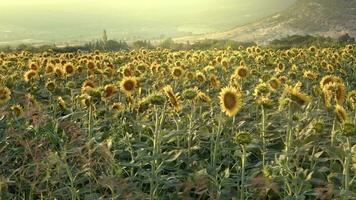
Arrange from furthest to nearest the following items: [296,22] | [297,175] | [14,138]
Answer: [296,22] < [14,138] < [297,175]

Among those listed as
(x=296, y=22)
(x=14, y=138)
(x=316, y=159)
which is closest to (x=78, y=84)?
(x=14, y=138)

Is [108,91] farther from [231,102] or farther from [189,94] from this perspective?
[231,102]

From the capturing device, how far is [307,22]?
118375 mm

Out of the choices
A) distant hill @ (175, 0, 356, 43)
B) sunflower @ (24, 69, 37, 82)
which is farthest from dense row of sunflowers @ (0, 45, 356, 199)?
distant hill @ (175, 0, 356, 43)

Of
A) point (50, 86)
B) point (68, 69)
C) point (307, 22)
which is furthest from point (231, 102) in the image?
point (307, 22)

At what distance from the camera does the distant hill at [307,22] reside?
112 metres

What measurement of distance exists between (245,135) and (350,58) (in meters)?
12.3

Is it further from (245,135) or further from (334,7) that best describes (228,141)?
(334,7)

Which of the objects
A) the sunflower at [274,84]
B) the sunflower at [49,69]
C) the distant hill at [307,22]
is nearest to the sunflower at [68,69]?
the sunflower at [49,69]

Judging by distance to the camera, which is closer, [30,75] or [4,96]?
[4,96]

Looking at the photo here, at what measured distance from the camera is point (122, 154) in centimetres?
692

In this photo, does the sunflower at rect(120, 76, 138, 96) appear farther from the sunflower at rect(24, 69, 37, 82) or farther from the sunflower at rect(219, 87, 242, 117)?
the sunflower at rect(24, 69, 37, 82)

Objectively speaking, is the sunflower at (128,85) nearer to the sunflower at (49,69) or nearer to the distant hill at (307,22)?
the sunflower at (49,69)

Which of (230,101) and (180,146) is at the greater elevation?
(230,101)
